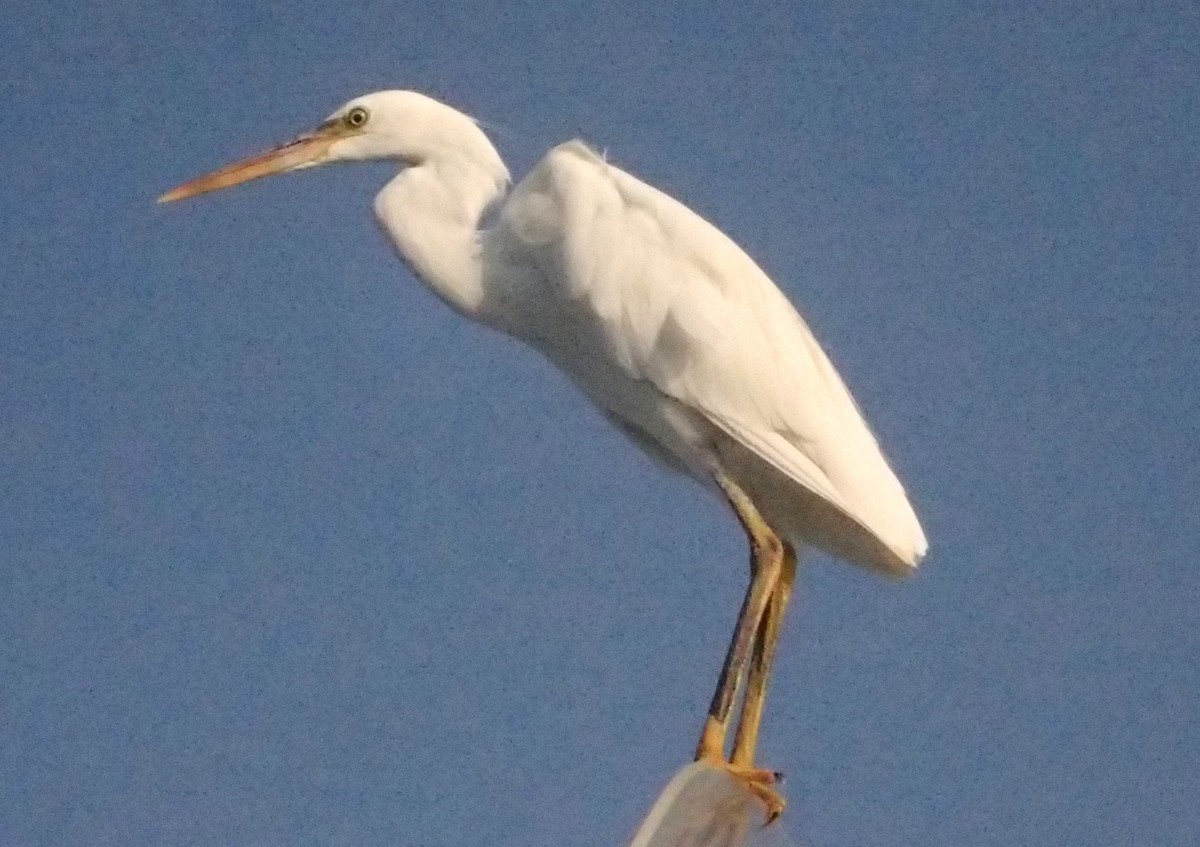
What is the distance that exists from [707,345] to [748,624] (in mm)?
910

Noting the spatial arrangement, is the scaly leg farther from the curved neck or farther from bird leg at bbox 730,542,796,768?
the curved neck

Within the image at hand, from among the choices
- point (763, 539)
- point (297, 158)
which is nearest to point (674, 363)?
point (763, 539)

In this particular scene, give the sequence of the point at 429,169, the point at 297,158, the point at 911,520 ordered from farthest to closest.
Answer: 1. the point at 297,158
2. the point at 429,169
3. the point at 911,520

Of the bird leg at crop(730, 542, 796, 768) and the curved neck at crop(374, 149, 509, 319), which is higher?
the curved neck at crop(374, 149, 509, 319)

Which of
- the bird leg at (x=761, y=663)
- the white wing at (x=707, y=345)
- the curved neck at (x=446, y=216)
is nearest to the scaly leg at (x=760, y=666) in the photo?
the bird leg at (x=761, y=663)

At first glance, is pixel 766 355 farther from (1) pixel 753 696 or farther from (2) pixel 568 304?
(1) pixel 753 696

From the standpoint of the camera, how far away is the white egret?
6.51m

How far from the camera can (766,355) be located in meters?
6.64

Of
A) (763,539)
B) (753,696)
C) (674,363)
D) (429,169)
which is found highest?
(429,169)

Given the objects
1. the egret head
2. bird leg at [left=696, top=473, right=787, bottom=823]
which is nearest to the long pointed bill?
the egret head

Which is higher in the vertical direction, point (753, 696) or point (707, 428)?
point (707, 428)

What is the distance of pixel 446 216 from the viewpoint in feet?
22.6

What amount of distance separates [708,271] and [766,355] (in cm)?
34

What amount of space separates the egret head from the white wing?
431mm
